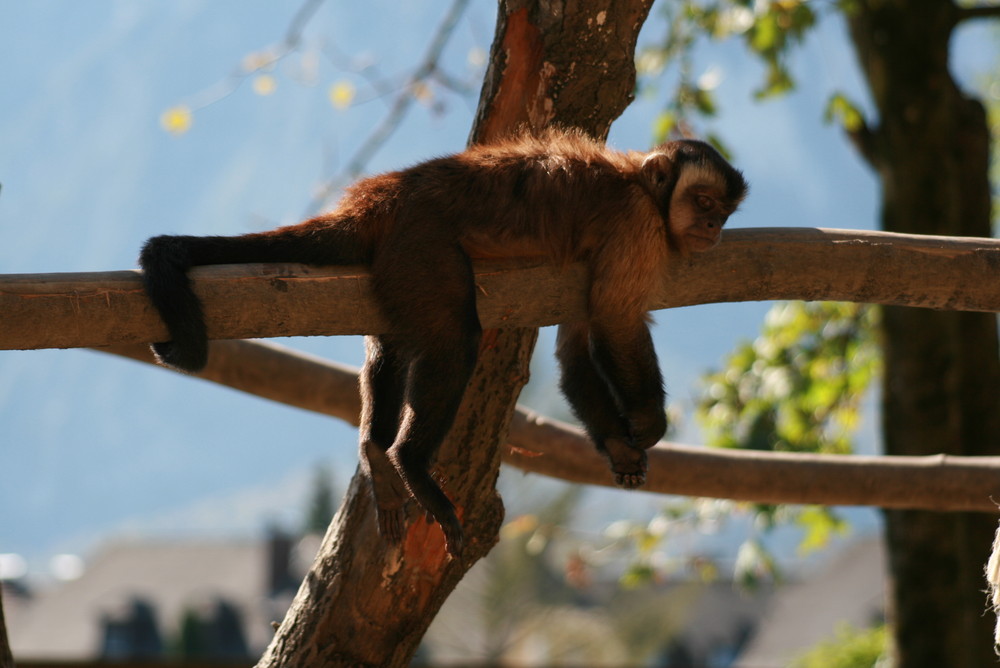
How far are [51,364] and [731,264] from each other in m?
151

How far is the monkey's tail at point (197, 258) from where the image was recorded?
2.88 metres

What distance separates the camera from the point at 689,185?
3.86 meters

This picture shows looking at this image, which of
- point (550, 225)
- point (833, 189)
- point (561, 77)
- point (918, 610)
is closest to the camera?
point (550, 225)

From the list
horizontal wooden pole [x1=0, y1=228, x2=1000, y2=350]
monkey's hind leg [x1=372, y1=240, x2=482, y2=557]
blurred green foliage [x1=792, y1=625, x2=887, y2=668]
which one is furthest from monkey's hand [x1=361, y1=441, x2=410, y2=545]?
blurred green foliage [x1=792, y1=625, x2=887, y2=668]

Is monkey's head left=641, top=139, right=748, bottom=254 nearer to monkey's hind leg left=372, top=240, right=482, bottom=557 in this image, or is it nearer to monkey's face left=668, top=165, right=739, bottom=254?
monkey's face left=668, top=165, right=739, bottom=254

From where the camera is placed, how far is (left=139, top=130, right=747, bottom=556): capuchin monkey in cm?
336

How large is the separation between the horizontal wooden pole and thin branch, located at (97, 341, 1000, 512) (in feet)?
4.53

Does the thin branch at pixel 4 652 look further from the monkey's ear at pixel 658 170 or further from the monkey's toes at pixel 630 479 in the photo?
the monkey's ear at pixel 658 170

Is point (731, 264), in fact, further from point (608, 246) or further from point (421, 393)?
point (421, 393)

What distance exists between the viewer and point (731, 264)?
3289mm

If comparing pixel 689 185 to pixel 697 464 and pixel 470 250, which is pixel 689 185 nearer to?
pixel 470 250

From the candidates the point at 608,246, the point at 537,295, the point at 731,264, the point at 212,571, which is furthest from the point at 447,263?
the point at 212,571

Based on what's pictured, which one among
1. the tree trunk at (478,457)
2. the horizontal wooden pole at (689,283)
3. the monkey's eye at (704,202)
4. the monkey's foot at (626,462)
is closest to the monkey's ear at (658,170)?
the monkey's eye at (704,202)

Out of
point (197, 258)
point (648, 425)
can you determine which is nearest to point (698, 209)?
point (648, 425)
